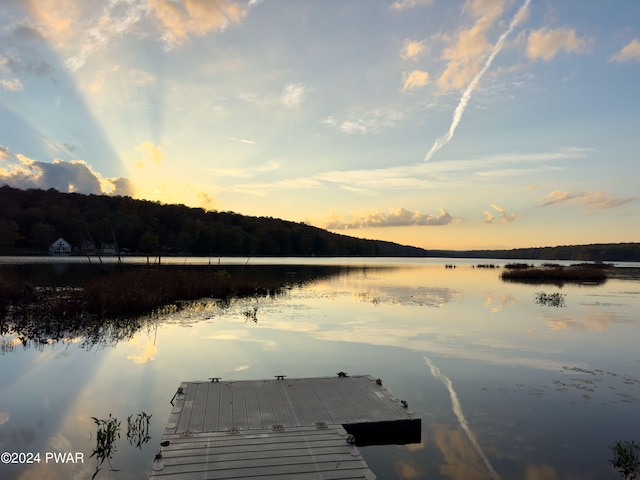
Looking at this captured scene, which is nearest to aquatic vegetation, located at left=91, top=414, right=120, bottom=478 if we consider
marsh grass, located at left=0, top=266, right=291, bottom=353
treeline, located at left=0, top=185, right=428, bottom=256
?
marsh grass, located at left=0, top=266, right=291, bottom=353

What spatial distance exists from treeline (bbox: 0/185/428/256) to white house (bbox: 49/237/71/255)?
1382mm

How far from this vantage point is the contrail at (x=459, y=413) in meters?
8.18

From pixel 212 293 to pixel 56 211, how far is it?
11997cm

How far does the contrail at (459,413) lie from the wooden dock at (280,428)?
3.94 ft

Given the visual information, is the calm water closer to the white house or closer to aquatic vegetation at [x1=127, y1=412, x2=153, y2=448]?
aquatic vegetation at [x1=127, y1=412, x2=153, y2=448]

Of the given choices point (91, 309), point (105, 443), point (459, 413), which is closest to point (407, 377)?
point (459, 413)

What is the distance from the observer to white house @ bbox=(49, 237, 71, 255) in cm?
12162

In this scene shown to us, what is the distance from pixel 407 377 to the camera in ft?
45.0

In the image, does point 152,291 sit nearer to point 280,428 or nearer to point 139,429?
point 139,429

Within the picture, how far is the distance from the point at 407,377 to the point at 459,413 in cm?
312

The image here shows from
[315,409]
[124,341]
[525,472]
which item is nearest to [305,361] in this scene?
[315,409]

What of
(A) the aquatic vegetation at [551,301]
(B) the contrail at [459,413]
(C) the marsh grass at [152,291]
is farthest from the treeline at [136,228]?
(B) the contrail at [459,413]

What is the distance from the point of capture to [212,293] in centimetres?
3353

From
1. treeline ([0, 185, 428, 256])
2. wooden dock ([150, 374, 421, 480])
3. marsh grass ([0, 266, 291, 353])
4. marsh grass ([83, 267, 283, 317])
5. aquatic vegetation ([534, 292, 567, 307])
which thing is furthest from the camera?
treeline ([0, 185, 428, 256])
